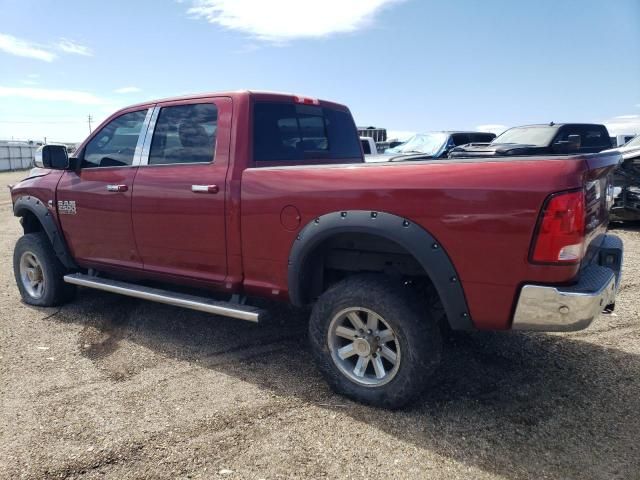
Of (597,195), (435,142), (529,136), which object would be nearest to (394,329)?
(597,195)

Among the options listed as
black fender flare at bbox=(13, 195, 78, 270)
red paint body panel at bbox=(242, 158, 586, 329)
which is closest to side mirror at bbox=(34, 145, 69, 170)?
black fender flare at bbox=(13, 195, 78, 270)

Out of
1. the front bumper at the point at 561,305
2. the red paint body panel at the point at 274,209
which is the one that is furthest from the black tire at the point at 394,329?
the front bumper at the point at 561,305

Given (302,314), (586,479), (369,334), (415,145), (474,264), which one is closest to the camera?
(586,479)

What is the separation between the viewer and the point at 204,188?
3.59 meters

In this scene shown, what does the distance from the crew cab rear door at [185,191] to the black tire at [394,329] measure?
946 mm

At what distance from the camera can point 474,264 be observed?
2.65 m

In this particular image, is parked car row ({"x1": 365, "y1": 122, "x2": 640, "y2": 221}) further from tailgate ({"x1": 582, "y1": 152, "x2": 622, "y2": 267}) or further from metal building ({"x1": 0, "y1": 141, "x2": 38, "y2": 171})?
metal building ({"x1": 0, "y1": 141, "x2": 38, "y2": 171})

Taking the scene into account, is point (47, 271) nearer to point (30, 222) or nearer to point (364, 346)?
point (30, 222)

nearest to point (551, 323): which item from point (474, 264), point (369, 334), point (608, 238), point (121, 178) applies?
point (474, 264)

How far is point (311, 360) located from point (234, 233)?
1.12 metres

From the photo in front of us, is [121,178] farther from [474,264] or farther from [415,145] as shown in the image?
[415,145]

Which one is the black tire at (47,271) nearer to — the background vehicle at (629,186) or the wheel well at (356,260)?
the wheel well at (356,260)

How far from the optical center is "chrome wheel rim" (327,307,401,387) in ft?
9.98

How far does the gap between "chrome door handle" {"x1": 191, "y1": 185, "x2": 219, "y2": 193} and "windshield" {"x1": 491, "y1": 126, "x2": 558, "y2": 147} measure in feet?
28.9
